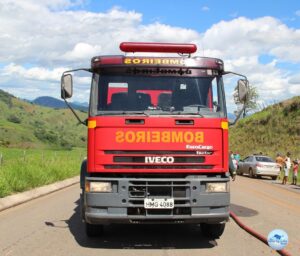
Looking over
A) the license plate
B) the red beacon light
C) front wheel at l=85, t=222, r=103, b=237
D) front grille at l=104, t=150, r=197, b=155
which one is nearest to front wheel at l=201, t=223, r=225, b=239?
→ the license plate

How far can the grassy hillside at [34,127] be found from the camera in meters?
96.1

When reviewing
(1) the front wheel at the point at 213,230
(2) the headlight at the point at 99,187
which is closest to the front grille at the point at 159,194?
(2) the headlight at the point at 99,187

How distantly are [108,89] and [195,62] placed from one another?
1523mm

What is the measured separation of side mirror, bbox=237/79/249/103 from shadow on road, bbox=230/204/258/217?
430 centimetres

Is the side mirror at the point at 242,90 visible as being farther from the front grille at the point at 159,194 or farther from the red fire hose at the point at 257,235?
the red fire hose at the point at 257,235

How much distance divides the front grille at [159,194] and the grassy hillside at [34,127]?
73.5 metres

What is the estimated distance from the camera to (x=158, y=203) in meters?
7.77

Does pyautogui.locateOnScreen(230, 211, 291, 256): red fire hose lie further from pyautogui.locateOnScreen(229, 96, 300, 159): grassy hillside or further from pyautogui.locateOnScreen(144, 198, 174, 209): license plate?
pyautogui.locateOnScreen(229, 96, 300, 159): grassy hillside

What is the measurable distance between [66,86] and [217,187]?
3.01m

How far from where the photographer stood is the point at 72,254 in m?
7.55

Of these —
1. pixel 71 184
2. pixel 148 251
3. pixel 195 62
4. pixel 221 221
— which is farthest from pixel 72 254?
pixel 71 184

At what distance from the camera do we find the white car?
29.9 metres

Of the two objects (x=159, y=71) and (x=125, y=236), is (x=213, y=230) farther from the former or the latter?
(x=159, y=71)

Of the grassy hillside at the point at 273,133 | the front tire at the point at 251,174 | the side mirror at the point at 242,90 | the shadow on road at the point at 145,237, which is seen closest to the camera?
the shadow on road at the point at 145,237
